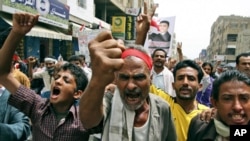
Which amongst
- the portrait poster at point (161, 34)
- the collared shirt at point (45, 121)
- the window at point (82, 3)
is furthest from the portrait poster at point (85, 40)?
the window at point (82, 3)

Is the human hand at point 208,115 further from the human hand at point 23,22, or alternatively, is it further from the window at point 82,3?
the window at point 82,3

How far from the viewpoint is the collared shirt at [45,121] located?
6.59 ft

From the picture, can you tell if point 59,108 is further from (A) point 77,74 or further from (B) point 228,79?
(B) point 228,79

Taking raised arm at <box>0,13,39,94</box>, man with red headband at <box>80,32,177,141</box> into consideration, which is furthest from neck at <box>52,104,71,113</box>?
man with red headband at <box>80,32,177,141</box>

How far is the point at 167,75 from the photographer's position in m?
4.62

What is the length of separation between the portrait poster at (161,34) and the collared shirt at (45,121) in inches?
163

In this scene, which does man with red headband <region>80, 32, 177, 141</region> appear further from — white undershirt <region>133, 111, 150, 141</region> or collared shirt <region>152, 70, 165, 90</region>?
collared shirt <region>152, 70, 165, 90</region>

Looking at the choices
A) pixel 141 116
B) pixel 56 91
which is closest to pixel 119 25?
pixel 56 91

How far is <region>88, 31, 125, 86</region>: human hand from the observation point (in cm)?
124

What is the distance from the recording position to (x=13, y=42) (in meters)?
1.85

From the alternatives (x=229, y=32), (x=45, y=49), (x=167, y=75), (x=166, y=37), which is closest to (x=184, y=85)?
(x=167, y=75)

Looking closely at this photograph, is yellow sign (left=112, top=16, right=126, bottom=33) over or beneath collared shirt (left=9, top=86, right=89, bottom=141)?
over

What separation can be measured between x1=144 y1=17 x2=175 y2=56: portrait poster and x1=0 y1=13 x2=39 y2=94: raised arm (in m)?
4.32

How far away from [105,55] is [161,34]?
5.12 meters
